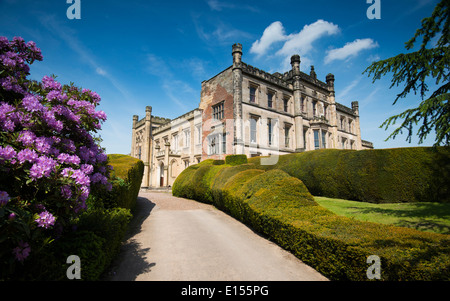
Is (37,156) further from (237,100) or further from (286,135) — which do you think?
(286,135)

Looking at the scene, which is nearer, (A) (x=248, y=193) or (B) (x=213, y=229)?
(B) (x=213, y=229)

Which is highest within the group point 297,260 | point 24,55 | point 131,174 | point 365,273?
point 24,55

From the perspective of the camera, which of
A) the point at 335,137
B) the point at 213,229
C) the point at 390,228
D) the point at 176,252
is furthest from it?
the point at 335,137

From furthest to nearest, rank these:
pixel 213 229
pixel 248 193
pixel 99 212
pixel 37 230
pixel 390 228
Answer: pixel 248 193
pixel 213 229
pixel 99 212
pixel 390 228
pixel 37 230

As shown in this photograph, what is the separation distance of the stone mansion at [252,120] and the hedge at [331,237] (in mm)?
13736

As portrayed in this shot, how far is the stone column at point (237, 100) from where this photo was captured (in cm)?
2108

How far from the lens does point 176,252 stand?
5.38m

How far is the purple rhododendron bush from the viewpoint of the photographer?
2271 millimetres

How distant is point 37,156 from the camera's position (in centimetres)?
240

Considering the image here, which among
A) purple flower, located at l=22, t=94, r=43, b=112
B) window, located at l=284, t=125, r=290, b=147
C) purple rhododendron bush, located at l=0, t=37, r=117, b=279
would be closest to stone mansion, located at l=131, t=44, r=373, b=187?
window, located at l=284, t=125, r=290, b=147

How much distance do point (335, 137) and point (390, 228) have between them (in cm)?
2989

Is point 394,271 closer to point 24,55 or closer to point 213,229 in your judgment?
point 213,229
